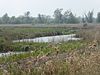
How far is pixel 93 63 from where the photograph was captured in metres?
5.77

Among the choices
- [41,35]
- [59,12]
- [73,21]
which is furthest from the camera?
[59,12]

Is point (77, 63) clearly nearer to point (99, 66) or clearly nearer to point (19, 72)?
point (99, 66)

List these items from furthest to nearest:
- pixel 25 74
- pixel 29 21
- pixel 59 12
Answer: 1. pixel 29 21
2. pixel 59 12
3. pixel 25 74

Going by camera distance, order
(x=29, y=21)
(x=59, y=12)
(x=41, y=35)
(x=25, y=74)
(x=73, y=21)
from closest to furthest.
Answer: (x=25, y=74) → (x=41, y=35) → (x=73, y=21) → (x=59, y=12) → (x=29, y=21)

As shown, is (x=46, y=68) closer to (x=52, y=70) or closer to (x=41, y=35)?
(x=52, y=70)

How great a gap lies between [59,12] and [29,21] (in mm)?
14370

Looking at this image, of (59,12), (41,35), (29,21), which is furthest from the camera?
(29,21)

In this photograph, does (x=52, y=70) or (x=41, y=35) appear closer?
(x=52, y=70)

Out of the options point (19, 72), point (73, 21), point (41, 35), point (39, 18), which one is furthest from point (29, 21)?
point (19, 72)

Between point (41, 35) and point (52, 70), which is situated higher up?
point (52, 70)

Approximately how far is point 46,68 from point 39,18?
103 metres

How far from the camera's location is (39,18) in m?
108

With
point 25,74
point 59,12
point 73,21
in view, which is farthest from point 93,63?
point 59,12

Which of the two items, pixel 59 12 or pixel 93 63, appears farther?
pixel 59 12
